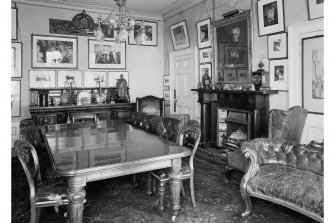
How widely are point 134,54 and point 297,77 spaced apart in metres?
4.85

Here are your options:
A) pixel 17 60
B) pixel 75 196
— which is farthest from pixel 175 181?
pixel 17 60

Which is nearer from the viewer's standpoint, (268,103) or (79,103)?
(268,103)

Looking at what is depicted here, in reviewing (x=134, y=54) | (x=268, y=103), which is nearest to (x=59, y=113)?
(x=134, y=54)

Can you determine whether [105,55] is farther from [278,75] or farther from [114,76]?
[278,75]

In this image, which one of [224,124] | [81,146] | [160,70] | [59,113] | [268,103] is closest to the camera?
[81,146]

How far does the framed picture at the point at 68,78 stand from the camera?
22.4 ft

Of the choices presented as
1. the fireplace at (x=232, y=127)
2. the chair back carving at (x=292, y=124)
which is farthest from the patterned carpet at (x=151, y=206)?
the fireplace at (x=232, y=127)

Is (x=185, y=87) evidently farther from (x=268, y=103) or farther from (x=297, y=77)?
(x=297, y=77)

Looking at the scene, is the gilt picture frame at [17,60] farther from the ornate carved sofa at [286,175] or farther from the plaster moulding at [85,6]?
the ornate carved sofa at [286,175]

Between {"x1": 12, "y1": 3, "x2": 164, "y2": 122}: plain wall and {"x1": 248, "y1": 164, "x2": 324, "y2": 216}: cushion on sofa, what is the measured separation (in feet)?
17.6

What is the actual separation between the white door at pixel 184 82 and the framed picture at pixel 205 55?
0.21 meters

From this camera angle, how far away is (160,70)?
8.19 meters

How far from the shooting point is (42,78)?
662cm

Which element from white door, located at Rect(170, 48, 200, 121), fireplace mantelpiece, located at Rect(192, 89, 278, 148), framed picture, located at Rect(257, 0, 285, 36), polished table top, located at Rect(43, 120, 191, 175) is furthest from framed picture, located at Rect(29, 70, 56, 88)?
framed picture, located at Rect(257, 0, 285, 36)
